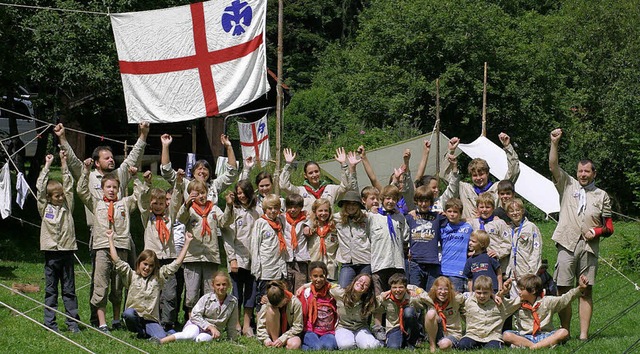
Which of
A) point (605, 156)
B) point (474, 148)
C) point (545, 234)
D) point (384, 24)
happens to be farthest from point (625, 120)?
point (474, 148)

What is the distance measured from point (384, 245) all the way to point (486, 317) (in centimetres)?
110

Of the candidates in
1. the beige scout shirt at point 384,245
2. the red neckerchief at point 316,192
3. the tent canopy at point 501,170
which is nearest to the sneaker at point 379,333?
the beige scout shirt at point 384,245

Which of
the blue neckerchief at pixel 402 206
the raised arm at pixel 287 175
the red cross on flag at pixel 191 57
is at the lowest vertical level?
the blue neckerchief at pixel 402 206

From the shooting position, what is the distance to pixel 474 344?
25.8 ft

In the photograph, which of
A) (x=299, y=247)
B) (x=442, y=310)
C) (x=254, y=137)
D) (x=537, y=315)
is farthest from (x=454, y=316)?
(x=254, y=137)

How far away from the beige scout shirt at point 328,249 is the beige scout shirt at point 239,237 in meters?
0.60

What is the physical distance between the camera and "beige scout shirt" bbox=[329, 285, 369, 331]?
8.06 m

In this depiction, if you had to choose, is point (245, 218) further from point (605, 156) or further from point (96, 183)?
point (605, 156)

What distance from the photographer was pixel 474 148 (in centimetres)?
1650

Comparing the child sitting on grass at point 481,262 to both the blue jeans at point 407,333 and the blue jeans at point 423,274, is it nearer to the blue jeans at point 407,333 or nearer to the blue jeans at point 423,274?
the blue jeans at point 423,274

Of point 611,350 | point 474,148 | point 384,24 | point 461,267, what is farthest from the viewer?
point 384,24

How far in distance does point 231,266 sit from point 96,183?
153cm

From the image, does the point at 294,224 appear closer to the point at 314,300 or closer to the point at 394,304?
the point at 314,300

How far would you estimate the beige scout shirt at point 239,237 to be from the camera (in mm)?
8719
